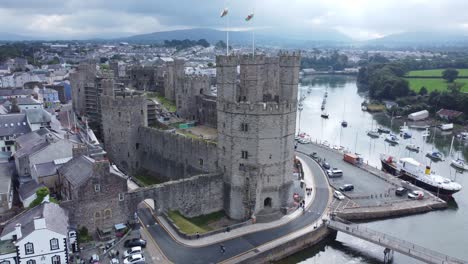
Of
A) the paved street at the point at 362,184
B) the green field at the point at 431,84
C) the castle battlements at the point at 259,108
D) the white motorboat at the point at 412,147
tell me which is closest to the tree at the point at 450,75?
the green field at the point at 431,84

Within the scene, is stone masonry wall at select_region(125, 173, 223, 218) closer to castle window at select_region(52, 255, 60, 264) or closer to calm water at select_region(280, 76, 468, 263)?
castle window at select_region(52, 255, 60, 264)

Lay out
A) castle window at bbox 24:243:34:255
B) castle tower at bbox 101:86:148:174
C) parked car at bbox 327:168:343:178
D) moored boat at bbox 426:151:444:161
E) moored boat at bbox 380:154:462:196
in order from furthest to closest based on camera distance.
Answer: moored boat at bbox 426:151:444:161 → parked car at bbox 327:168:343:178 → moored boat at bbox 380:154:462:196 → castle tower at bbox 101:86:148:174 → castle window at bbox 24:243:34:255

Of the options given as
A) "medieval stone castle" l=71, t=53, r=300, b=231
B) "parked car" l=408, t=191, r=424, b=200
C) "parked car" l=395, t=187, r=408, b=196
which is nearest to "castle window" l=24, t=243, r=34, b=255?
"medieval stone castle" l=71, t=53, r=300, b=231

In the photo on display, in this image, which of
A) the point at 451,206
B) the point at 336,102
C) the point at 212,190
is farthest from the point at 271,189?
the point at 336,102

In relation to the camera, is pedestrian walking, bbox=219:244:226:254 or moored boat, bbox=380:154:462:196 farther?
moored boat, bbox=380:154:462:196

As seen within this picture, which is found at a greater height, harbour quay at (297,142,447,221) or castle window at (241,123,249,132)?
castle window at (241,123,249,132)

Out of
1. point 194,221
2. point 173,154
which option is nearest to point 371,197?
point 194,221

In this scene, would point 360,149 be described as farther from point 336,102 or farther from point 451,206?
point 336,102

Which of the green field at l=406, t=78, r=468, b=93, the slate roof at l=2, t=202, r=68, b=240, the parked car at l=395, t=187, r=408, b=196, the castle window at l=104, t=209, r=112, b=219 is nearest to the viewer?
the slate roof at l=2, t=202, r=68, b=240
